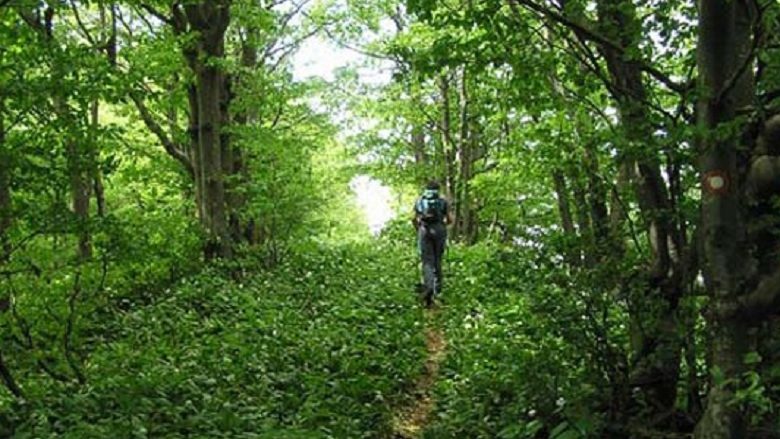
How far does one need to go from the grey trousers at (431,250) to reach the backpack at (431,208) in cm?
11

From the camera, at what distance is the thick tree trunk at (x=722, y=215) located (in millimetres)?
4211

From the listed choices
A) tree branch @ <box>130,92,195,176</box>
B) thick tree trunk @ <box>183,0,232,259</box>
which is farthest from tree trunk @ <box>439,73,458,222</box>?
thick tree trunk @ <box>183,0,232,259</box>

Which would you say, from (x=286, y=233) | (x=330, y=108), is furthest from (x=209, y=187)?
(x=330, y=108)

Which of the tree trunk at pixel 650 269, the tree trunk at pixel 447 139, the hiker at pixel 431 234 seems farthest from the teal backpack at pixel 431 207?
the tree trunk at pixel 447 139

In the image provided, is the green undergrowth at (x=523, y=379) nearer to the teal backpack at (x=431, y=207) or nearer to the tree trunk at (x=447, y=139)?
the teal backpack at (x=431, y=207)

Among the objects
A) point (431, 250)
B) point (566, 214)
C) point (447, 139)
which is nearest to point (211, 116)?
point (431, 250)

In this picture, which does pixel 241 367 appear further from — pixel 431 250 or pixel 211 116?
pixel 211 116

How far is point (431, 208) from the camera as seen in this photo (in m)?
13.5

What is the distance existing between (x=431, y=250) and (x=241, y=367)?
5653 mm

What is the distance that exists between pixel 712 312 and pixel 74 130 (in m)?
6.36

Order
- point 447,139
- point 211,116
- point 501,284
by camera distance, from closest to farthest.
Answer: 1. point 501,284
2. point 211,116
3. point 447,139

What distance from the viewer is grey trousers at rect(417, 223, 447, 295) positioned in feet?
44.0

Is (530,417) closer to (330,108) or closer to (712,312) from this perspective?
(712,312)

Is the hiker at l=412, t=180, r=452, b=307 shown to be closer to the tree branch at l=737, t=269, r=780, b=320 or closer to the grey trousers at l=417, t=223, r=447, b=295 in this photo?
the grey trousers at l=417, t=223, r=447, b=295
